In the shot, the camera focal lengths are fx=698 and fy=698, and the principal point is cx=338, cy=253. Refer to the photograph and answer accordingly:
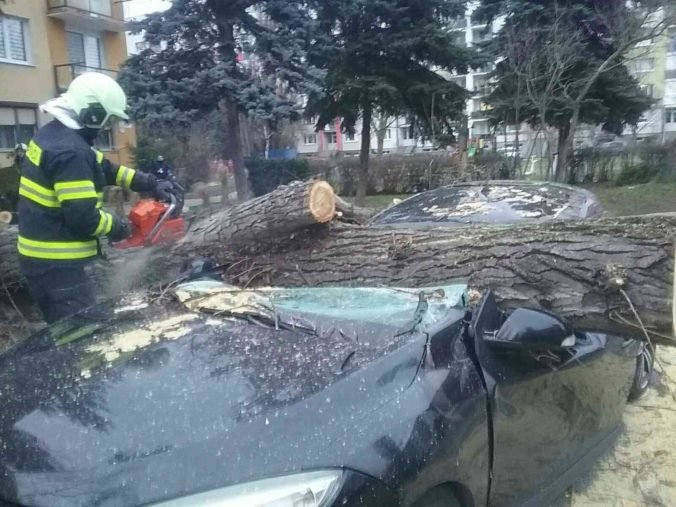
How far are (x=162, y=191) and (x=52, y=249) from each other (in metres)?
0.94

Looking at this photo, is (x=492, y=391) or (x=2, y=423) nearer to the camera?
(x=2, y=423)

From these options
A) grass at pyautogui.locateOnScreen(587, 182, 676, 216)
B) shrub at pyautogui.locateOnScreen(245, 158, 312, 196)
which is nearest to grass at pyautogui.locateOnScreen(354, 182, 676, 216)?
grass at pyautogui.locateOnScreen(587, 182, 676, 216)

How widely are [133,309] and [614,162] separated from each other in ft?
64.9

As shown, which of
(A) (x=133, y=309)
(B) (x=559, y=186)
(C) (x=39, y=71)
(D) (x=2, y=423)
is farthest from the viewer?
(C) (x=39, y=71)

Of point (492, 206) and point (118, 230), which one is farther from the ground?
point (118, 230)

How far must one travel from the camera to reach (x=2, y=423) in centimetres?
212

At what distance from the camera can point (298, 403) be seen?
2.04 m

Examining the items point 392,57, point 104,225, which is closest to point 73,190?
point 104,225

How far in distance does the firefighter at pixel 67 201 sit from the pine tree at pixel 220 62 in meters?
9.17

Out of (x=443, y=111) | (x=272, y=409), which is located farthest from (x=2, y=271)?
(x=443, y=111)

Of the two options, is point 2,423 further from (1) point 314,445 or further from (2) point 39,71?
(2) point 39,71

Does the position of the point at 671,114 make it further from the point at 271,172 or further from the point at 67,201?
the point at 67,201

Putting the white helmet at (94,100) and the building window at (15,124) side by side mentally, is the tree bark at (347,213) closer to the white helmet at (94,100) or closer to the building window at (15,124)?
the white helmet at (94,100)

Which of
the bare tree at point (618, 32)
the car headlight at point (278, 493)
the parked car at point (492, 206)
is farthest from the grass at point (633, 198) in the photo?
the car headlight at point (278, 493)
